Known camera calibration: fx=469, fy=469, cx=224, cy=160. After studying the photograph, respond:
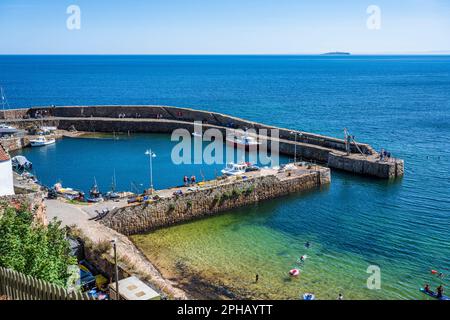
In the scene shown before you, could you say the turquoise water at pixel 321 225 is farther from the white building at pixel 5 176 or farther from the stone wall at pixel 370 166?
the white building at pixel 5 176

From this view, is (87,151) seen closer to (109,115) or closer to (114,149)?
(114,149)

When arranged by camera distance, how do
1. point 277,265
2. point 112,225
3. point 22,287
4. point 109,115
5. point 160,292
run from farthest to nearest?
1. point 109,115
2. point 112,225
3. point 277,265
4. point 160,292
5. point 22,287

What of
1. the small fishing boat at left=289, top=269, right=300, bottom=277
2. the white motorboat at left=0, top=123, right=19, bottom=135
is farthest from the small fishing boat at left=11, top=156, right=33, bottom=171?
the small fishing boat at left=289, top=269, right=300, bottom=277

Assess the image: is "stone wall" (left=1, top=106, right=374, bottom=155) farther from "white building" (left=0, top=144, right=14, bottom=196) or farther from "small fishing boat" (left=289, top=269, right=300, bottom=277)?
"small fishing boat" (left=289, top=269, right=300, bottom=277)

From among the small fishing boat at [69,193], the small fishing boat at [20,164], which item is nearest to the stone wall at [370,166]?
the small fishing boat at [69,193]

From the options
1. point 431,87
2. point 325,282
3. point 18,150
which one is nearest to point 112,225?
point 325,282

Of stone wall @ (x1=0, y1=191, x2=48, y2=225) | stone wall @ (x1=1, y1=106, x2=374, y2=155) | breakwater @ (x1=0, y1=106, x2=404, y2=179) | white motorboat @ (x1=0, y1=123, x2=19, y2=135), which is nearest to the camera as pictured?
stone wall @ (x1=0, y1=191, x2=48, y2=225)
